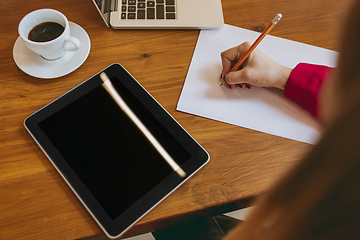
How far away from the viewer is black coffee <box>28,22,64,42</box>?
1.65 feet

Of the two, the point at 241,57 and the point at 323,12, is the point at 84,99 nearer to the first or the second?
the point at 241,57

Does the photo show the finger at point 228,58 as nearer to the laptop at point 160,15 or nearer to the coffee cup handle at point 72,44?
the laptop at point 160,15

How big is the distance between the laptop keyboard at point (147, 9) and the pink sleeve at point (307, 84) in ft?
1.06

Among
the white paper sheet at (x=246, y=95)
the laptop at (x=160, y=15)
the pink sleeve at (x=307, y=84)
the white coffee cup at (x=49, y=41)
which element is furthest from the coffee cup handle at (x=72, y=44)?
the pink sleeve at (x=307, y=84)

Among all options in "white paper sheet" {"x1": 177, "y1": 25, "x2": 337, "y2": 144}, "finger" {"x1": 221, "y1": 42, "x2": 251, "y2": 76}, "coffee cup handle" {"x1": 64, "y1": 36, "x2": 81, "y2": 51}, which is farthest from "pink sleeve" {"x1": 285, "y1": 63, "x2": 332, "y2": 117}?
"coffee cup handle" {"x1": 64, "y1": 36, "x2": 81, "y2": 51}

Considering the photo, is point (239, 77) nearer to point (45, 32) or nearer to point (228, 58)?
point (228, 58)

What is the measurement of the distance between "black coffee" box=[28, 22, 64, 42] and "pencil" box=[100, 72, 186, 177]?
0.13m

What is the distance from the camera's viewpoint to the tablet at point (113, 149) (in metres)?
0.43

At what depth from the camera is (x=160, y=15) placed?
594 mm

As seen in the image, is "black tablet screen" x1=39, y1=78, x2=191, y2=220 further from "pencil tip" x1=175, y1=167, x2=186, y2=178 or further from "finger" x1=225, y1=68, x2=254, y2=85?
"finger" x1=225, y1=68, x2=254, y2=85

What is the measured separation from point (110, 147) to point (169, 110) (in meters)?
0.15

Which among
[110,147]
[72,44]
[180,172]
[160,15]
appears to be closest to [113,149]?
[110,147]

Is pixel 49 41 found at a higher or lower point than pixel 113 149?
higher

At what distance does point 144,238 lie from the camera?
92cm
